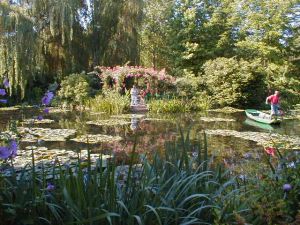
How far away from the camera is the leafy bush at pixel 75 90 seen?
18.5 meters

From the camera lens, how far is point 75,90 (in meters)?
18.7

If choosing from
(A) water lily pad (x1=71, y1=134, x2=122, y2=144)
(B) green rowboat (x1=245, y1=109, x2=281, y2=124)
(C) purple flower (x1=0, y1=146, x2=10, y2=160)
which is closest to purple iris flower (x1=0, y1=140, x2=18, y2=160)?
(C) purple flower (x1=0, y1=146, x2=10, y2=160)

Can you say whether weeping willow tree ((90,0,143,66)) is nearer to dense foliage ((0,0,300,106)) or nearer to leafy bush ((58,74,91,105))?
dense foliage ((0,0,300,106))

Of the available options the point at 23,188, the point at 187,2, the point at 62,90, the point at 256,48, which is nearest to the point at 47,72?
the point at 62,90

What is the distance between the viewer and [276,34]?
2306 cm

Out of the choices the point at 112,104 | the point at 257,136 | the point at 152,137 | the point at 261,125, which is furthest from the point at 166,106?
the point at 257,136

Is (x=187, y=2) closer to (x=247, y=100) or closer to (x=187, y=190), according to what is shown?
(x=247, y=100)

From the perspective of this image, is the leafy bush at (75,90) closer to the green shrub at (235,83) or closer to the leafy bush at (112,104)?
the leafy bush at (112,104)

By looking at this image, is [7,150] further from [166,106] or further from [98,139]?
[166,106]

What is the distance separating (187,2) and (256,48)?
6340mm

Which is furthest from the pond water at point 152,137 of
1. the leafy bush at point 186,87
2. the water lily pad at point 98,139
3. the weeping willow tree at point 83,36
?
the weeping willow tree at point 83,36

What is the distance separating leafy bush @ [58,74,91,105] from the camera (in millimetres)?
18516

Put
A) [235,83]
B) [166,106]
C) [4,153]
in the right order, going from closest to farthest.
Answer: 1. [4,153]
2. [166,106]
3. [235,83]

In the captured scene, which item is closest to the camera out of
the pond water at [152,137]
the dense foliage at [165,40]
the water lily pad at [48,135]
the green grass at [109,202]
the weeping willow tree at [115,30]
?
the green grass at [109,202]
